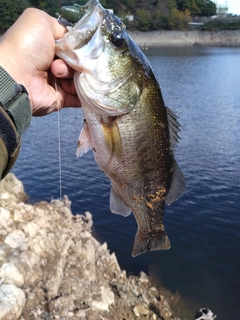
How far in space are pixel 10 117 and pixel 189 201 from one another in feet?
36.0

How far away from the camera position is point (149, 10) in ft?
357

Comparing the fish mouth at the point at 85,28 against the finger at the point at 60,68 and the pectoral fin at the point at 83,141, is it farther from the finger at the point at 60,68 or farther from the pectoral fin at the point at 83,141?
the pectoral fin at the point at 83,141

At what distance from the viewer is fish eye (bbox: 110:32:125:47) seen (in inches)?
110

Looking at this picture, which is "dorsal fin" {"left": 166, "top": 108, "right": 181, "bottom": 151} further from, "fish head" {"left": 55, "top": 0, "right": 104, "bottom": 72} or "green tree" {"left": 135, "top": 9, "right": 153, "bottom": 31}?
"green tree" {"left": 135, "top": 9, "right": 153, "bottom": 31}

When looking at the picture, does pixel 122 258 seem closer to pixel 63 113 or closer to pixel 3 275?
pixel 3 275

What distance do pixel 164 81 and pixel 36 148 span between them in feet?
69.7

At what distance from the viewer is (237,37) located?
9500 centimetres

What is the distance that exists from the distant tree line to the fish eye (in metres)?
70.9

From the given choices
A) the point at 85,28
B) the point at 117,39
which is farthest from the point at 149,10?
the point at 85,28

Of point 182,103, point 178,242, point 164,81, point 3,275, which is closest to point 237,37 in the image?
point 164,81

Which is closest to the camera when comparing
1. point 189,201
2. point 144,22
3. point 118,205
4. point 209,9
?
point 118,205

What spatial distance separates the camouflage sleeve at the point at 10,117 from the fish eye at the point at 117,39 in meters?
0.77

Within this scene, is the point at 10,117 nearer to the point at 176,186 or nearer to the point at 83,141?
the point at 83,141

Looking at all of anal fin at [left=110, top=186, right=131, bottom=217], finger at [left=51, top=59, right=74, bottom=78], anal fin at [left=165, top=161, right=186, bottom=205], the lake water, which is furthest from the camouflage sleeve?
the lake water
